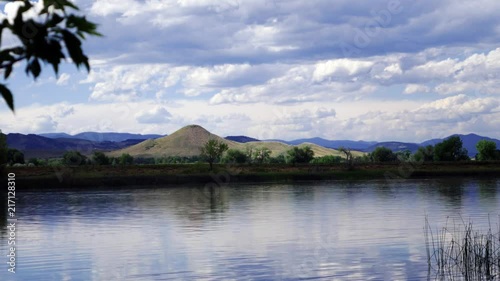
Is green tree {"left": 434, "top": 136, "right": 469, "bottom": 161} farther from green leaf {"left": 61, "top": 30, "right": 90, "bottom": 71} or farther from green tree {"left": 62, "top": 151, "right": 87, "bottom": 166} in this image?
green leaf {"left": 61, "top": 30, "right": 90, "bottom": 71}

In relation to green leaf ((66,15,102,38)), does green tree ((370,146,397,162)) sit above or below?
above

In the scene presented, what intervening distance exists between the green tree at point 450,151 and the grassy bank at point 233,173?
14.8m

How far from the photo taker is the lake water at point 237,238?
23109 mm

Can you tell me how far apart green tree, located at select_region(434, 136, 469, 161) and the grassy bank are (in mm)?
14781

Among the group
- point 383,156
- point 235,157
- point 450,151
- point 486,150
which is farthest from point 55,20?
point 383,156

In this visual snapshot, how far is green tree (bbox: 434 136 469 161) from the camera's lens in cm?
12381

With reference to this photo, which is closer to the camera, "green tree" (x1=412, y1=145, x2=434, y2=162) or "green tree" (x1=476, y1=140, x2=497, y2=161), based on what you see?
"green tree" (x1=476, y1=140, x2=497, y2=161)

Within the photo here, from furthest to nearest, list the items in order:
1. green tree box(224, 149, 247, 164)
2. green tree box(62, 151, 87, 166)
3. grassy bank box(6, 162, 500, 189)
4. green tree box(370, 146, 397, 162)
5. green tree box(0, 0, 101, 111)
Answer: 1. green tree box(224, 149, 247, 164)
2. green tree box(370, 146, 397, 162)
3. green tree box(62, 151, 87, 166)
4. grassy bank box(6, 162, 500, 189)
5. green tree box(0, 0, 101, 111)

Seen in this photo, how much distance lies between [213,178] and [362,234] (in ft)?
227

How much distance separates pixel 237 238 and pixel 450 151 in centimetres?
9917

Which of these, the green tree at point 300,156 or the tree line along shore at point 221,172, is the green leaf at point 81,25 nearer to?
the tree line along shore at point 221,172

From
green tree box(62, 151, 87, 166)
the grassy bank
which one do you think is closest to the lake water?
the grassy bank

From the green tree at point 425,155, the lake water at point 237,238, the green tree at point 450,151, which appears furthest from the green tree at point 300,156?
the lake water at point 237,238

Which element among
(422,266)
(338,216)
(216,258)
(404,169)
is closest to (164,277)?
(216,258)
